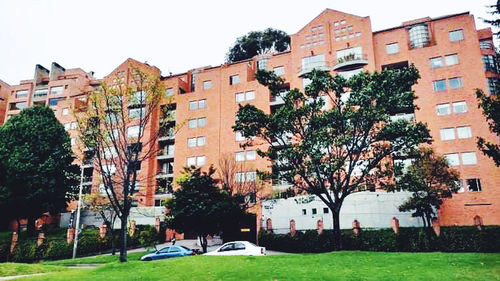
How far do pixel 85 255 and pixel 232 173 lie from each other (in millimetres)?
15922

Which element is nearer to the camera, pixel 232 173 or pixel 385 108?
pixel 385 108

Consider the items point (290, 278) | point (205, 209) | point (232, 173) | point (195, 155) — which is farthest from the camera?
point (195, 155)

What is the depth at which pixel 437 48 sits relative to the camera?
4084cm

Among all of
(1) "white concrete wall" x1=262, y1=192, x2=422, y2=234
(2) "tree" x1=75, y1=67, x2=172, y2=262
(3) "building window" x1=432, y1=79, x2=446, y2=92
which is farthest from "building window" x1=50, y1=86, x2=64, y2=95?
(3) "building window" x1=432, y1=79, x2=446, y2=92

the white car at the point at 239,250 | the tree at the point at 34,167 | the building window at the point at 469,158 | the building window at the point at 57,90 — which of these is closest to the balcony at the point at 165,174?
the tree at the point at 34,167

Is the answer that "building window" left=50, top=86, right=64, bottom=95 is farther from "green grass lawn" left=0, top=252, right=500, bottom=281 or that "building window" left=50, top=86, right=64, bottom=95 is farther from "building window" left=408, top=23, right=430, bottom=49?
"green grass lawn" left=0, top=252, right=500, bottom=281

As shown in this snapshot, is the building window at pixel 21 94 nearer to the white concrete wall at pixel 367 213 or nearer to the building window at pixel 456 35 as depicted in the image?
the white concrete wall at pixel 367 213

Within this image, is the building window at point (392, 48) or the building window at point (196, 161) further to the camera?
the building window at point (196, 161)

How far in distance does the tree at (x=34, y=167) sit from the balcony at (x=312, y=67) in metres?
29.0

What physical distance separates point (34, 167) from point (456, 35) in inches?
1873

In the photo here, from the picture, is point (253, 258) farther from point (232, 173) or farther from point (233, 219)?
point (232, 173)

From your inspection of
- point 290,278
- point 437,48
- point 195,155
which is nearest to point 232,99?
point 195,155

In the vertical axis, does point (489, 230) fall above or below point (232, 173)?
below

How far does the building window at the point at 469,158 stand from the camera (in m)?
36.4
